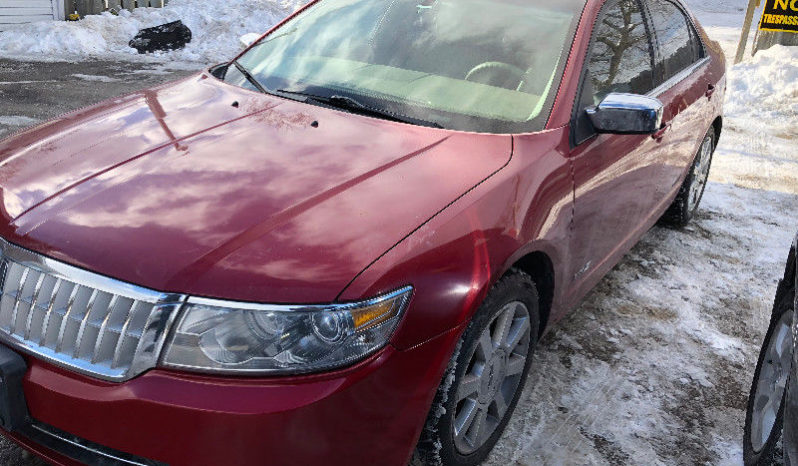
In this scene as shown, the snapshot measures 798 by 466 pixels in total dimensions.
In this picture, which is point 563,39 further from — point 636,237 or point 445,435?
point 445,435

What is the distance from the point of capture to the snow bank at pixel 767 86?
853cm

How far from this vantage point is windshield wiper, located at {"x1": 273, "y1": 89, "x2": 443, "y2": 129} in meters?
2.87

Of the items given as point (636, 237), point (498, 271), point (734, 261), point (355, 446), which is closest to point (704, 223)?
point (734, 261)

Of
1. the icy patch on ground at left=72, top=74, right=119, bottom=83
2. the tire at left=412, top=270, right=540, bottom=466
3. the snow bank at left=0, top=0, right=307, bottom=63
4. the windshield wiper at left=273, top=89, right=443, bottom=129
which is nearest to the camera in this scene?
the tire at left=412, top=270, right=540, bottom=466

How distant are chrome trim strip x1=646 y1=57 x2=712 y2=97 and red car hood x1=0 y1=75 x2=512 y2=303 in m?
1.41

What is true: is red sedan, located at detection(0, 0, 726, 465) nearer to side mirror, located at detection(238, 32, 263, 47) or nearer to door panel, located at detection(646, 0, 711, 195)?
side mirror, located at detection(238, 32, 263, 47)

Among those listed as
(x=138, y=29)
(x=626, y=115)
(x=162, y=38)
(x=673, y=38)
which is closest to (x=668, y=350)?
(x=626, y=115)

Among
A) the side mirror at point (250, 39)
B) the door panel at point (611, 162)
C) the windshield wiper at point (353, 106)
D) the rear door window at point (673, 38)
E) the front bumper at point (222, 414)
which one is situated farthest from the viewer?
the rear door window at point (673, 38)

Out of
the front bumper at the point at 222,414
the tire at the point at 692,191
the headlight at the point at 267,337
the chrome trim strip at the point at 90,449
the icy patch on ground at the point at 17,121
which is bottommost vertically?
the icy patch on ground at the point at 17,121

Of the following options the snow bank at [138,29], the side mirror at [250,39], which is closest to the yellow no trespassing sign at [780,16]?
the snow bank at [138,29]

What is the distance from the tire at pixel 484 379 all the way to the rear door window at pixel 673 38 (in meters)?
1.78

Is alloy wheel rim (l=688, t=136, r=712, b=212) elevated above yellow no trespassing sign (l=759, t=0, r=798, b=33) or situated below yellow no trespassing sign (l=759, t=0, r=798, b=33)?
below

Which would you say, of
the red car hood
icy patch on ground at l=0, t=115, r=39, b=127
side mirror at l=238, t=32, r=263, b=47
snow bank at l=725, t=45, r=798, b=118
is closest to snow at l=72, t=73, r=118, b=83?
icy patch on ground at l=0, t=115, r=39, b=127

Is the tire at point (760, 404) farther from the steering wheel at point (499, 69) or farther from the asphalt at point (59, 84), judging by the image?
the asphalt at point (59, 84)
